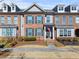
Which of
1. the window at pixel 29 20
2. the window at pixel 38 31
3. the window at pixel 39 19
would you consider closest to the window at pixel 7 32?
the window at pixel 29 20

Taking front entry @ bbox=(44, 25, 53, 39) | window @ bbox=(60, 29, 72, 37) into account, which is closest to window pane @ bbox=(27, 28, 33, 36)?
front entry @ bbox=(44, 25, 53, 39)

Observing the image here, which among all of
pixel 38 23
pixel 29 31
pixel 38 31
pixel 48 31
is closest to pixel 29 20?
pixel 38 23

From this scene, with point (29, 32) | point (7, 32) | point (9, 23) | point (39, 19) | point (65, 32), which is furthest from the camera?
point (9, 23)

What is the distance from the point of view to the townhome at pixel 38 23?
50031 mm

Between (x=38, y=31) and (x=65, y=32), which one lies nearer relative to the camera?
(x=38, y=31)

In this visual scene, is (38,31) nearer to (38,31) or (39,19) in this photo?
(38,31)

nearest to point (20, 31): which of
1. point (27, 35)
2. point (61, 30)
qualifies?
point (27, 35)

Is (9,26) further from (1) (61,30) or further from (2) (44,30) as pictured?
(1) (61,30)

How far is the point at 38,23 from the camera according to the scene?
5000 cm

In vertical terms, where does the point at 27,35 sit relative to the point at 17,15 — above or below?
below

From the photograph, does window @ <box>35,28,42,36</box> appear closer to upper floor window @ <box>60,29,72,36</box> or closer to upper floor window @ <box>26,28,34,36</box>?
upper floor window @ <box>26,28,34,36</box>

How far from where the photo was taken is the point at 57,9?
172ft

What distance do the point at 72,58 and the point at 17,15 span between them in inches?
1263

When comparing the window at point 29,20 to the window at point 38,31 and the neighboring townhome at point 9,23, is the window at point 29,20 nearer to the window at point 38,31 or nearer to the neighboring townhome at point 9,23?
the neighboring townhome at point 9,23
